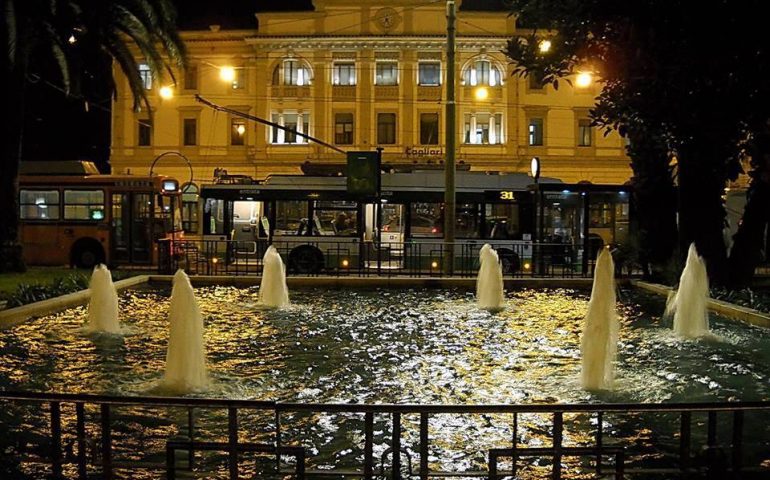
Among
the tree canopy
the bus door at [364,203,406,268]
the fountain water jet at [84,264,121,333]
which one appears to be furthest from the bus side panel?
the tree canopy

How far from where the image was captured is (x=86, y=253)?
92.6 ft

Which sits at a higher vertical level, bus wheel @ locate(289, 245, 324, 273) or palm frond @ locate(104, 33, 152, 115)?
palm frond @ locate(104, 33, 152, 115)

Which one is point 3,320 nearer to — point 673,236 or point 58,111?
point 673,236

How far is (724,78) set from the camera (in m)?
9.91

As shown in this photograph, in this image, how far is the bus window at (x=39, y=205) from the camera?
28422 millimetres

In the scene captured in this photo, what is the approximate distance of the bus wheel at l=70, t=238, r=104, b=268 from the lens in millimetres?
28125

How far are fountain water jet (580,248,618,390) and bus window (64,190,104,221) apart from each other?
21312mm

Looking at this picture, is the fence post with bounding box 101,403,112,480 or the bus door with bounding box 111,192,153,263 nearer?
the fence post with bounding box 101,403,112,480

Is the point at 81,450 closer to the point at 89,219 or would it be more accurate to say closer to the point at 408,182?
the point at 89,219

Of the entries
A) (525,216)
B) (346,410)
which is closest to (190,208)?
(525,216)

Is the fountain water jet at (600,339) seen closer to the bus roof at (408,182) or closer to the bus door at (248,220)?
the bus roof at (408,182)

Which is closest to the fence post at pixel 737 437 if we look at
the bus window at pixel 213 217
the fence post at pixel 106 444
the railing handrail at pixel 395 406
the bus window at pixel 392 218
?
the railing handrail at pixel 395 406

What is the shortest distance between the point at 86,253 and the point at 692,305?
2043 centimetres

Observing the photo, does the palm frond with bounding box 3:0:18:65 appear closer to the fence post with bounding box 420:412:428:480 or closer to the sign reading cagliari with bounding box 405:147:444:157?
the fence post with bounding box 420:412:428:480
